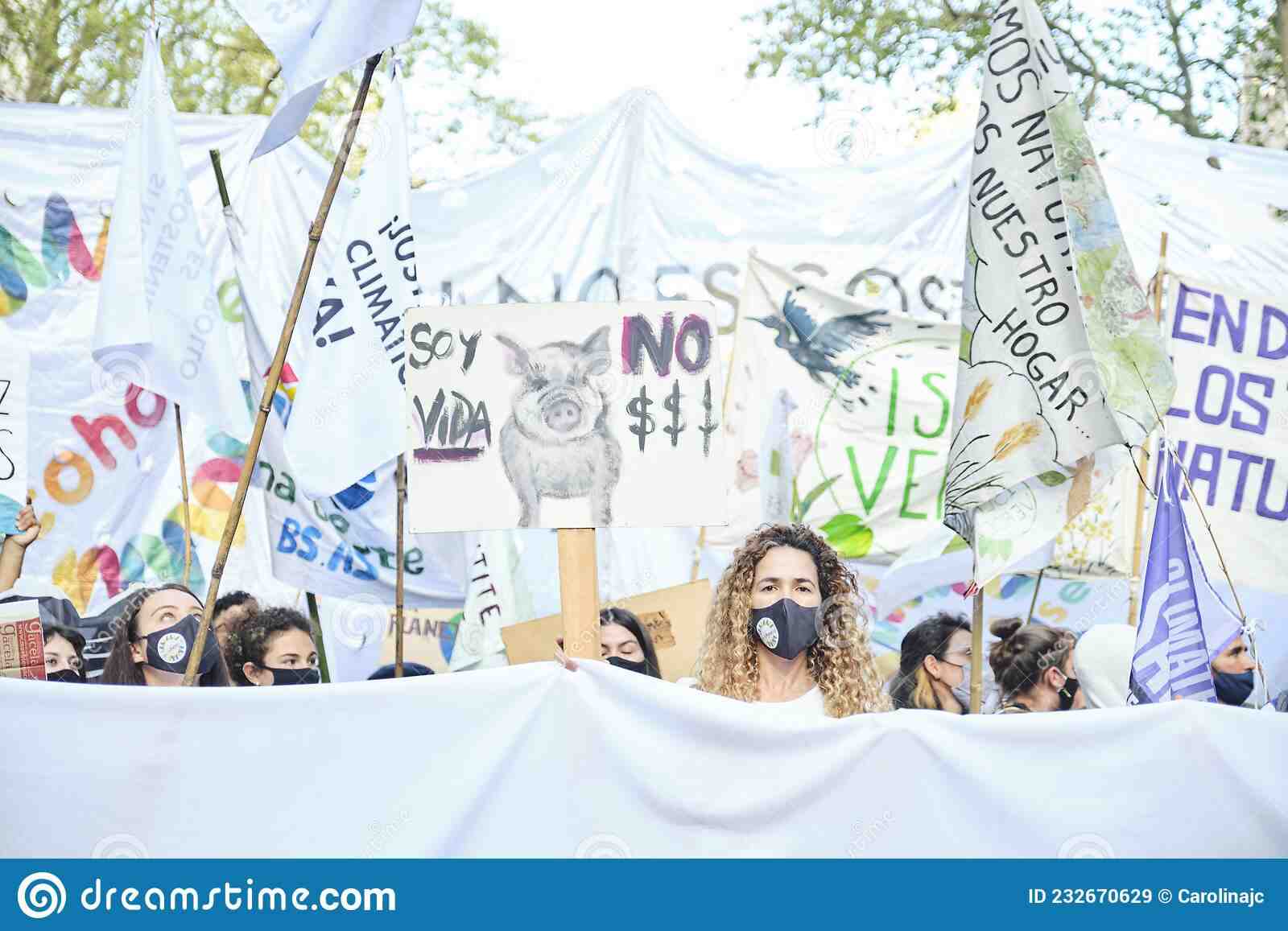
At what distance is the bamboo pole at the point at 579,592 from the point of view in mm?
2648

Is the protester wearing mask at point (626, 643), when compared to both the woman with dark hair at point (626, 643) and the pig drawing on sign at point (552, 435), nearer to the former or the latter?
the woman with dark hair at point (626, 643)

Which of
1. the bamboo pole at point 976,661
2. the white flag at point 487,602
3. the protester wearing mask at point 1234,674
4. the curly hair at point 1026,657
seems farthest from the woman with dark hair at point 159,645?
the protester wearing mask at point 1234,674

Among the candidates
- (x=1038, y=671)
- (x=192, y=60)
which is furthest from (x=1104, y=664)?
(x=192, y=60)

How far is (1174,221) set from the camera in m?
6.75

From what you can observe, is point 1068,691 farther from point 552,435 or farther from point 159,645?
point 159,645

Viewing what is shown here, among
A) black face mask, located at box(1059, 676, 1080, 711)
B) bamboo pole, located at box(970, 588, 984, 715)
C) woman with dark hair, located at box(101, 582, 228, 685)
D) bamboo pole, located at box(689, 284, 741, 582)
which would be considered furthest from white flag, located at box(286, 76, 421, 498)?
black face mask, located at box(1059, 676, 1080, 711)

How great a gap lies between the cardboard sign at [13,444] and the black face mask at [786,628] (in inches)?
89.8

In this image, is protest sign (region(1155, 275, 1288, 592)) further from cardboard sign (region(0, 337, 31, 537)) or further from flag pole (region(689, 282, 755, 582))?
cardboard sign (region(0, 337, 31, 537))

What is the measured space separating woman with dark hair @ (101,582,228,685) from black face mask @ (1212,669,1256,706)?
9.75 ft

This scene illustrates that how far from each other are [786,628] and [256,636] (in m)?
1.93

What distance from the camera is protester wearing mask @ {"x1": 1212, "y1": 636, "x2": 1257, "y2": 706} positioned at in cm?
450
